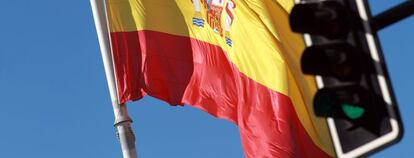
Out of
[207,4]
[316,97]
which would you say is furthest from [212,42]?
[316,97]

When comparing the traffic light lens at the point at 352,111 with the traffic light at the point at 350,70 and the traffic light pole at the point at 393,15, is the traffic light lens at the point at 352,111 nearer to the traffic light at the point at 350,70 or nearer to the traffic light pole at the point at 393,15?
the traffic light at the point at 350,70

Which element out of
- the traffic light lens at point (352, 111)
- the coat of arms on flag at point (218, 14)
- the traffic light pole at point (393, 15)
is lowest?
the coat of arms on flag at point (218, 14)

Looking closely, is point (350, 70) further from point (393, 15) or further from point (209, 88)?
point (209, 88)

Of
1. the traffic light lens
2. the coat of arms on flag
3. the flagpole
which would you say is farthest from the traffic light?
the coat of arms on flag

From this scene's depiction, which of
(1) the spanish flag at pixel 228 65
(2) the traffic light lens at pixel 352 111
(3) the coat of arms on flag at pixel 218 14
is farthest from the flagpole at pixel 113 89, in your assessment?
(2) the traffic light lens at pixel 352 111

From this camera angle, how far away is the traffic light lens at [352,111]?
5.65 metres

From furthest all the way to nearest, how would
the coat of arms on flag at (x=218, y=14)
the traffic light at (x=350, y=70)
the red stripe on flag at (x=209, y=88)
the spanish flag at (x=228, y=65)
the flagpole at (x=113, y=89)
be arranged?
the coat of arms on flag at (x=218, y=14) → the spanish flag at (x=228, y=65) → the red stripe on flag at (x=209, y=88) → the flagpole at (x=113, y=89) → the traffic light at (x=350, y=70)

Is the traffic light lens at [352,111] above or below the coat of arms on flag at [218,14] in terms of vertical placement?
above

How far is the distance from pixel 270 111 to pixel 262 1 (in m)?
1.55

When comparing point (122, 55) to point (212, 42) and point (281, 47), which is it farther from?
point (281, 47)

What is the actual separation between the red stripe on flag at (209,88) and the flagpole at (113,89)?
13cm

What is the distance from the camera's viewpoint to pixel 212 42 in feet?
51.9

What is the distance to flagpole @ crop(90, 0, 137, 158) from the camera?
1447 centimetres

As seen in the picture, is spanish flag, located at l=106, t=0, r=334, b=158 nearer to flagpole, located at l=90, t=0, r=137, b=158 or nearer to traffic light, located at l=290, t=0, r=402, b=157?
flagpole, located at l=90, t=0, r=137, b=158
